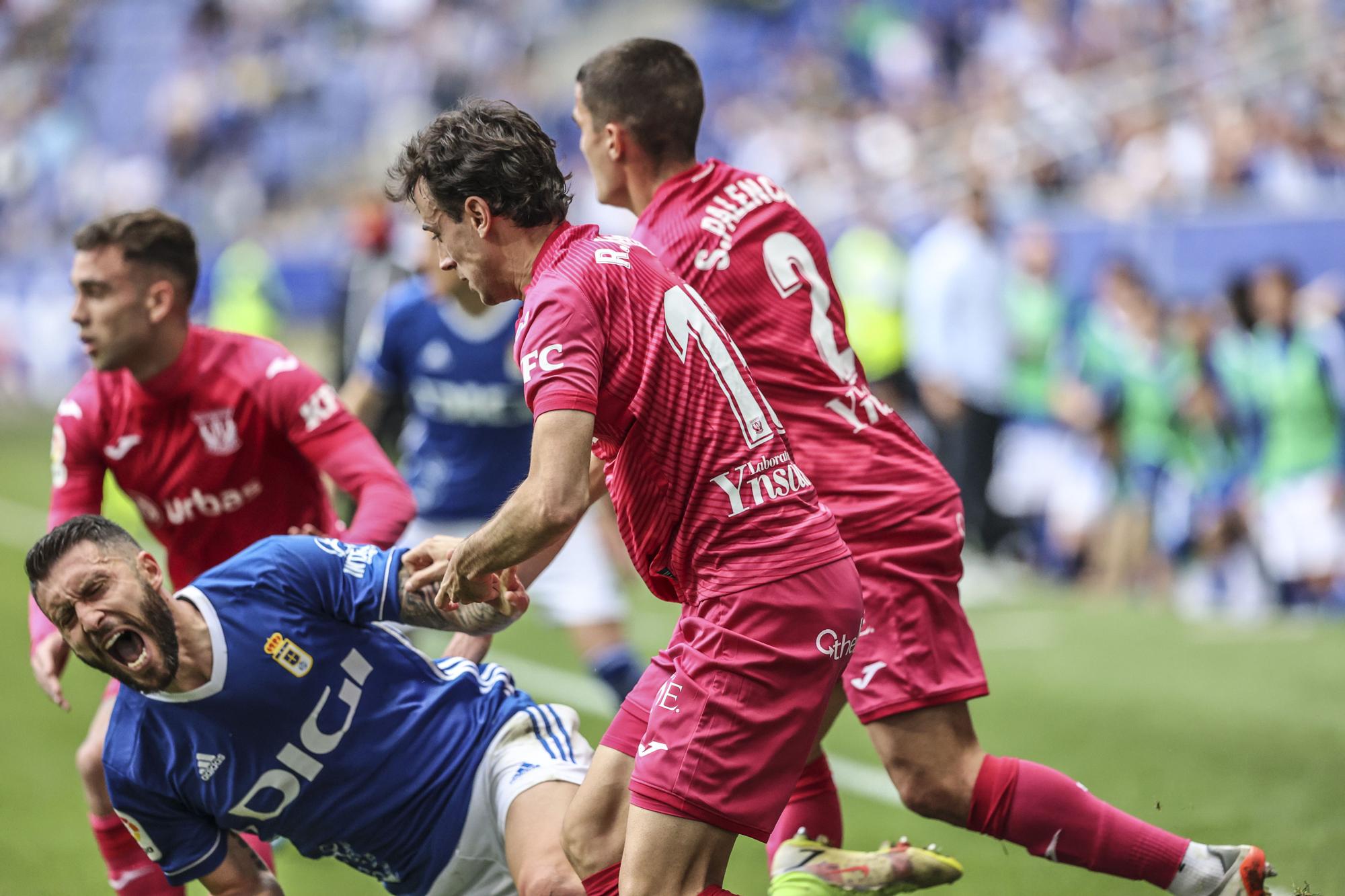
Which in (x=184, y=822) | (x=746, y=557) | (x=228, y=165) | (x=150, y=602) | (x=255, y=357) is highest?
(x=228, y=165)

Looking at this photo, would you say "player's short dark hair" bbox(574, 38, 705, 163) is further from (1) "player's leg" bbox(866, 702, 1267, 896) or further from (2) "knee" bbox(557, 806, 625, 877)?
(2) "knee" bbox(557, 806, 625, 877)

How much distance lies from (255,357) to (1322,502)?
7425mm

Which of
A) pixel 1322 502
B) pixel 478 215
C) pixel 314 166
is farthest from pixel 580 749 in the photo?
pixel 314 166

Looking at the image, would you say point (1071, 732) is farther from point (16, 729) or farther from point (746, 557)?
point (16, 729)

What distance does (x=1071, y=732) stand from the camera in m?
7.23

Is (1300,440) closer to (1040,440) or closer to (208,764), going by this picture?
(1040,440)

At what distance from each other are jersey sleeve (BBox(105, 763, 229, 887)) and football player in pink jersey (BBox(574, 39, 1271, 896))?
65.1 inches

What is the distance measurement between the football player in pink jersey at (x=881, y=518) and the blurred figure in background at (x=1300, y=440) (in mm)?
6558

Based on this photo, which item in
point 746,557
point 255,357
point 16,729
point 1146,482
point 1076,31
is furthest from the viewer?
point 1076,31

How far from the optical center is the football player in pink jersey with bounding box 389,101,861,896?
329 centimetres

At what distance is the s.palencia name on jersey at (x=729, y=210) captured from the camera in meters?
4.11

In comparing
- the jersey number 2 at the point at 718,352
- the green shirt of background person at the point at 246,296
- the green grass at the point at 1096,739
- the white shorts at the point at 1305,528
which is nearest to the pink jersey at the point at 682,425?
the jersey number 2 at the point at 718,352

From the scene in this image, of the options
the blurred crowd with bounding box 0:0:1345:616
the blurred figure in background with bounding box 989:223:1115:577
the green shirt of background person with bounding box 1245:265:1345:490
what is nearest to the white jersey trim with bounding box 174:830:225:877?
the blurred crowd with bounding box 0:0:1345:616

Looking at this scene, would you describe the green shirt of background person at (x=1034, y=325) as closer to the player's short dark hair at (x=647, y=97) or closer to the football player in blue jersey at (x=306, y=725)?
the player's short dark hair at (x=647, y=97)
